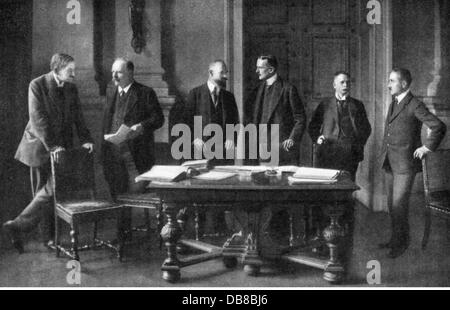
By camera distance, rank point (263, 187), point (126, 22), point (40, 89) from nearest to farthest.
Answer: point (263, 187)
point (40, 89)
point (126, 22)

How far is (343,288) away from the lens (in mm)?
3910

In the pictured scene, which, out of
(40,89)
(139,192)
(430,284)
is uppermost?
(40,89)

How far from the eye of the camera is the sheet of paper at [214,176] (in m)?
4.38

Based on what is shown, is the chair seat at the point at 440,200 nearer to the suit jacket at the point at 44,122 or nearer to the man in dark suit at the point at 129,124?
the man in dark suit at the point at 129,124

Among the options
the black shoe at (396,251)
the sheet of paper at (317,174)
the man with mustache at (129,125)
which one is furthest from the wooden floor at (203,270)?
the sheet of paper at (317,174)

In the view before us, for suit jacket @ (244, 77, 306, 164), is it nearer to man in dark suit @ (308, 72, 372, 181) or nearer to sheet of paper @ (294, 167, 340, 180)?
man in dark suit @ (308, 72, 372, 181)

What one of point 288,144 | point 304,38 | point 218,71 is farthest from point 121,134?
point 304,38

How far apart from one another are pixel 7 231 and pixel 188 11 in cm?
291

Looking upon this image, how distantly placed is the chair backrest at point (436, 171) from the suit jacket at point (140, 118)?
7.62 ft

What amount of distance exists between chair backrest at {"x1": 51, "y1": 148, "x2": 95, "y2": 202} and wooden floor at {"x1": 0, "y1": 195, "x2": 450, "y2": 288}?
52 cm

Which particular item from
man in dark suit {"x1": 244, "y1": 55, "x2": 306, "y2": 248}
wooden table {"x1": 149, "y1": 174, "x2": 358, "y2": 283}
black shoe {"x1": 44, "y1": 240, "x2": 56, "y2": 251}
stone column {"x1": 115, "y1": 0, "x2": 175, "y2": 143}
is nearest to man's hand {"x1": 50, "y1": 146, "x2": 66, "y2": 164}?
black shoe {"x1": 44, "y1": 240, "x2": 56, "y2": 251}

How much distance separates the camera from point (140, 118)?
539cm
